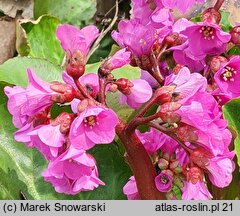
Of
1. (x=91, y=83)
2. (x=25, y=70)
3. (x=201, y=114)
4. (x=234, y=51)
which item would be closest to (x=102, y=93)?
(x=91, y=83)

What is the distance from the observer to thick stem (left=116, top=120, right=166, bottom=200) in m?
0.87

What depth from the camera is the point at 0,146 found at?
1109 millimetres

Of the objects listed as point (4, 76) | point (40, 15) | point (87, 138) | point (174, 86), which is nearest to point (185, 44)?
point (174, 86)

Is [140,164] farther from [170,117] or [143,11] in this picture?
[143,11]

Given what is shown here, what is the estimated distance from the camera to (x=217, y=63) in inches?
38.6

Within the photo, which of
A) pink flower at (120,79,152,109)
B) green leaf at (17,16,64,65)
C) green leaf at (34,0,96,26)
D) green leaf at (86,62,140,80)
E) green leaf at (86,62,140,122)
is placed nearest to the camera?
pink flower at (120,79,152,109)

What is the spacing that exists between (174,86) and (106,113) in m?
0.12

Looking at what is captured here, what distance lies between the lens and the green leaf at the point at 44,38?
1.94 m

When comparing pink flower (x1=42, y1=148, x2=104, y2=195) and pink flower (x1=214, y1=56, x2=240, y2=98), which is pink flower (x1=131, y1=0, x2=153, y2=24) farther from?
pink flower (x1=42, y1=148, x2=104, y2=195)

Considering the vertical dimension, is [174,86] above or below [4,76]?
above

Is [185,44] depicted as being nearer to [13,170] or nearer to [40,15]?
[13,170]

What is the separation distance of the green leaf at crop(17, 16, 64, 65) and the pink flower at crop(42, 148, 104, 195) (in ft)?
3.50

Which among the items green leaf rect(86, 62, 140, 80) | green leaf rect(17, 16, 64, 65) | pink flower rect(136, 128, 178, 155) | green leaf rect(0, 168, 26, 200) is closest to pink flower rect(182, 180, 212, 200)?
pink flower rect(136, 128, 178, 155)

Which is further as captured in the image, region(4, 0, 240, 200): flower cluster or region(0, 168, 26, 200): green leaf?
region(0, 168, 26, 200): green leaf
